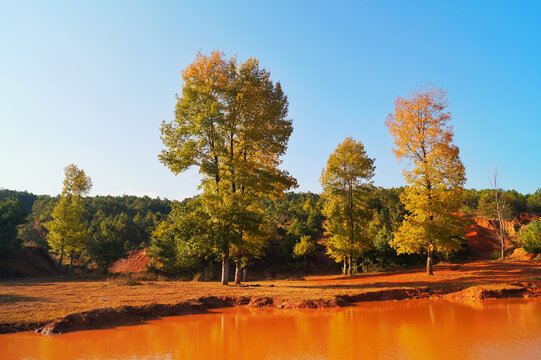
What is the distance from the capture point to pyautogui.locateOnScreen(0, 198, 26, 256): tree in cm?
3569

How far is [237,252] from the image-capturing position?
19953 millimetres

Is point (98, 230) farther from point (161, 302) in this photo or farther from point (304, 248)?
point (161, 302)

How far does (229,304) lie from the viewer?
44.9ft

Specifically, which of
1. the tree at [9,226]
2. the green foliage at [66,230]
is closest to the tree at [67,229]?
the green foliage at [66,230]

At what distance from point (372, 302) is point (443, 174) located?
12.1m

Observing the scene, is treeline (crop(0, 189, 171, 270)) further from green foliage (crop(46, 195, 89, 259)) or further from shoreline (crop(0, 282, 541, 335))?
shoreline (crop(0, 282, 541, 335))

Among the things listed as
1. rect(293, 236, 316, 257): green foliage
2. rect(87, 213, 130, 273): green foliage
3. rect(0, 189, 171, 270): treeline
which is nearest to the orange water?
rect(293, 236, 316, 257): green foliage

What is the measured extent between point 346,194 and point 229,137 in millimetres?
13411

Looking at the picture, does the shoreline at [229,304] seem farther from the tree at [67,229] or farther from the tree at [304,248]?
the tree at [67,229]

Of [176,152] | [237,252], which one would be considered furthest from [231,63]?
[237,252]

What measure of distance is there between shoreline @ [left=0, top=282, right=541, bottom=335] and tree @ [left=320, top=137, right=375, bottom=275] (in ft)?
37.7

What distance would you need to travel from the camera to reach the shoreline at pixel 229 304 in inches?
374

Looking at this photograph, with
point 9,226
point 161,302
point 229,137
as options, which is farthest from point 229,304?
point 9,226

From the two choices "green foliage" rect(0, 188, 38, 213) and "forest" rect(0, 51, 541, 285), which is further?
"green foliage" rect(0, 188, 38, 213)
